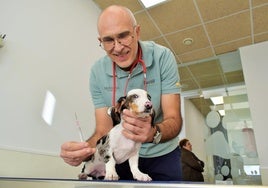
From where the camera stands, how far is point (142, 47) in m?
1.05

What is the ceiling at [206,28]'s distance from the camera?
2.62 m

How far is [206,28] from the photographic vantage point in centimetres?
301

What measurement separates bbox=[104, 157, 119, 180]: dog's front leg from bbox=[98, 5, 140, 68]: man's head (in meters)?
0.43

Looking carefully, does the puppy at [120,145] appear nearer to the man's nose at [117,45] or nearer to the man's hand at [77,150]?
the man's hand at [77,150]

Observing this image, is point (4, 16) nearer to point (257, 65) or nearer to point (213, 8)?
point (213, 8)

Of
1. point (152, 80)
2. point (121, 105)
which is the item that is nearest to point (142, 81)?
point (152, 80)

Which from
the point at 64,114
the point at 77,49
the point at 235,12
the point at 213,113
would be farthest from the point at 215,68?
the point at 64,114

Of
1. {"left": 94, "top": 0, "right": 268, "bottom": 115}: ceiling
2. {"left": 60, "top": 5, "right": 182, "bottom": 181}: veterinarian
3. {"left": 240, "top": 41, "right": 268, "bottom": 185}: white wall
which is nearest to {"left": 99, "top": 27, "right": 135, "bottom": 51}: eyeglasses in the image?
{"left": 60, "top": 5, "right": 182, "bottom": 181}: veterinarian

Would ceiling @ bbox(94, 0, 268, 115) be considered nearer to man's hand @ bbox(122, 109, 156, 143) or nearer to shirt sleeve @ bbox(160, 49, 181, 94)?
shirt sleeve @ bbox(160, 49, 181, 94)

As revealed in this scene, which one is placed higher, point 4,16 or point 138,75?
point 4,16

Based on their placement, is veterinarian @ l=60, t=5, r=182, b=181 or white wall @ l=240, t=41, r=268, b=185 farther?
white wall @ l=240, t=41, r=268, b=185

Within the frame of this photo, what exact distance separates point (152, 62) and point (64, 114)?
42.7 inches

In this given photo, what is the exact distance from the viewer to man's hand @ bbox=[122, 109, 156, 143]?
0.62 m

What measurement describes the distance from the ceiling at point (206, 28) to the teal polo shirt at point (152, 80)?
5.83 feet
